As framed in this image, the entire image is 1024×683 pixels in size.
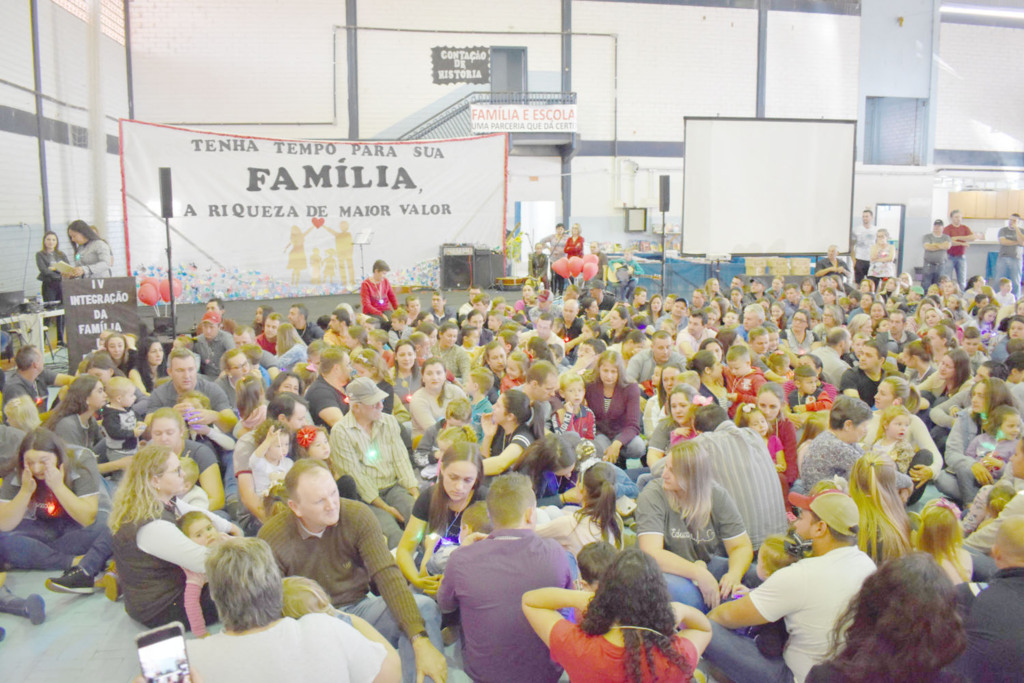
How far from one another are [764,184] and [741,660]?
378 inches

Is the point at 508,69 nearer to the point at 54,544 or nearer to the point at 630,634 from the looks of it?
the point at 54,544

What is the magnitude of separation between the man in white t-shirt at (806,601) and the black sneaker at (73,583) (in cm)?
291

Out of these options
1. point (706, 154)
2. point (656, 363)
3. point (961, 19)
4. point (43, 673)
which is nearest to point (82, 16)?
point (706, 154)

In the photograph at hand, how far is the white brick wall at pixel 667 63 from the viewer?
62.4 ft

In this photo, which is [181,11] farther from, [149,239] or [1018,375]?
[1018,375]

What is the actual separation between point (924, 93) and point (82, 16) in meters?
19.6

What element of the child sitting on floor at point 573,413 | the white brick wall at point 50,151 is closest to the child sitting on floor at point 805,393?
the child sitting on floor at point 573,413

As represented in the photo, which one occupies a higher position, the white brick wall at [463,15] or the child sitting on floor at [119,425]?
the white brick wall at [463,15]

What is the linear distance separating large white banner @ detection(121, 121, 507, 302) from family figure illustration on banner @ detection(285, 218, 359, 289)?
0.02 metres

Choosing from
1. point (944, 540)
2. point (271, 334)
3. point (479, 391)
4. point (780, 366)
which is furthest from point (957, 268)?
point (944, 540)

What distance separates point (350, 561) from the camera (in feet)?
9.30

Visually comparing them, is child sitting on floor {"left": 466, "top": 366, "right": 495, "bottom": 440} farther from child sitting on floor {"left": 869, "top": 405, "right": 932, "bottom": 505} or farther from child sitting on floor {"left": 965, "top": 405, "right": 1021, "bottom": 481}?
child sitting on floor {"left": 965, "top": 405, "right": 1021, "bottom": 481}

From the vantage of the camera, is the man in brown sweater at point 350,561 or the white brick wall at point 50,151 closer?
the man in brown sweater at point 350,561

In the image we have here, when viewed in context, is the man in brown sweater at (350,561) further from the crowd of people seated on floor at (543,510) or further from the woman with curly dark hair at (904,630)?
the woman with curly dark hair at (904,630)
